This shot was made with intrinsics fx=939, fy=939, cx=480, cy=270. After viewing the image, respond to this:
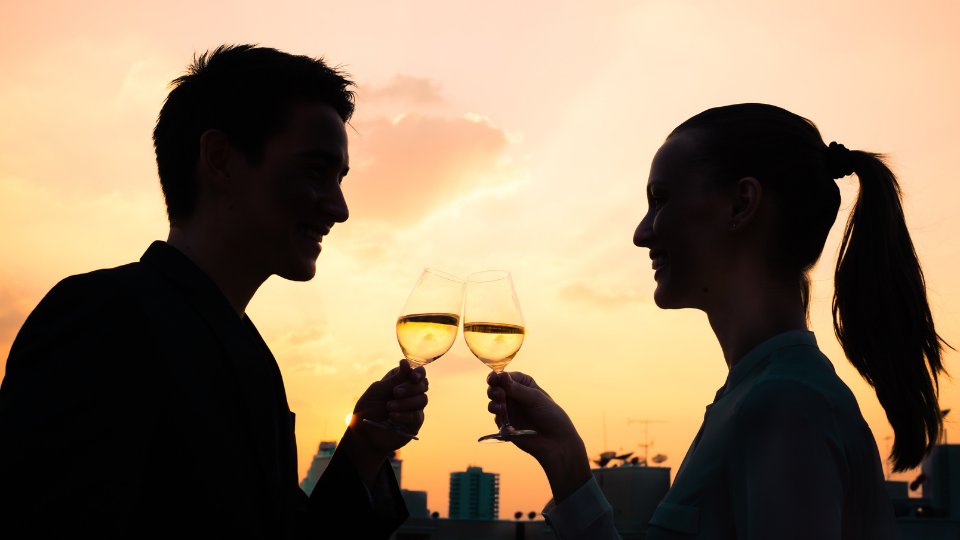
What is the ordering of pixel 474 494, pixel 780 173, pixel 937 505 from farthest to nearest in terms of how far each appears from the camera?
1. pixel 474 494
2. pixel 937 505
3. pixel 780 173

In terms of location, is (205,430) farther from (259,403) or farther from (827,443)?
(827,443)

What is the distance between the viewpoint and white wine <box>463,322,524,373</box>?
3750 millimetres

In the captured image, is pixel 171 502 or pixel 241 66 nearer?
pixel 171 502

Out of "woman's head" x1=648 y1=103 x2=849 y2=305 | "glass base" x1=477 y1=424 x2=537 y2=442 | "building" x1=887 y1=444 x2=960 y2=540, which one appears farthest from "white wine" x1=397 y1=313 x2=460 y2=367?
"building" x1=887 y1=444 x2=960 y2=540

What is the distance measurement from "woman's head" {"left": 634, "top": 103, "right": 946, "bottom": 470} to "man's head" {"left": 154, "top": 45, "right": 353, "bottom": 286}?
3.68ft

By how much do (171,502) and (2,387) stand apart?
52 centimetres

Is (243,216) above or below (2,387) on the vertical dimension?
above

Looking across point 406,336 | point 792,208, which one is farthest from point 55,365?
point 792,208

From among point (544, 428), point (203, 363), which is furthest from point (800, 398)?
point (203, 363)

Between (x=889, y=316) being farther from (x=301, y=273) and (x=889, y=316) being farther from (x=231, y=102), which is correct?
(x=231, y=102)

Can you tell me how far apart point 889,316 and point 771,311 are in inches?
14.3

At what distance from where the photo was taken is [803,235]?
9.48 feet

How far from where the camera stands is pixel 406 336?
381 cm

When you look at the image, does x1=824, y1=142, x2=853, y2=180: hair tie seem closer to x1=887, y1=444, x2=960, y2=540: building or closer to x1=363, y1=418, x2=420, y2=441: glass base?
x1=363, y1=418, x2=420, y2=441: glass base
